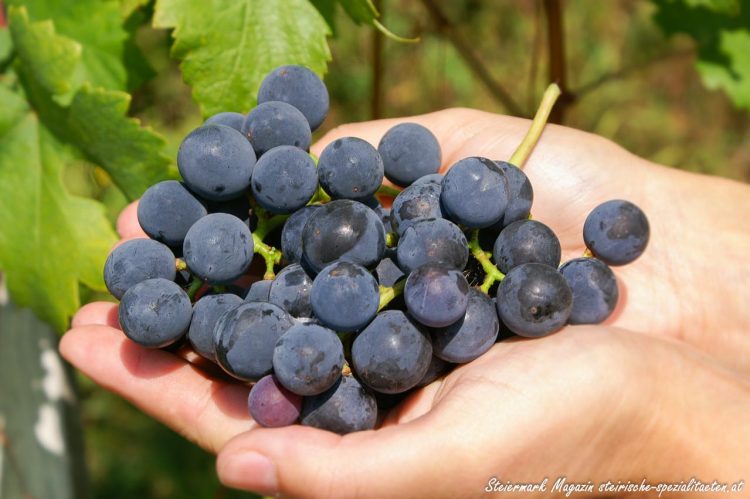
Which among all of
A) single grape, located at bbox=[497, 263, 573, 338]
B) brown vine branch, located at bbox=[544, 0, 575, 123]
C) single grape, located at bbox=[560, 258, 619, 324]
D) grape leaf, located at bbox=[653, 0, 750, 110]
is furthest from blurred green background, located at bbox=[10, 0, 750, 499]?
single grape, located at bbox=[497, 263, 573, 338]

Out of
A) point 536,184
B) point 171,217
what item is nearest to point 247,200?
point 171,217

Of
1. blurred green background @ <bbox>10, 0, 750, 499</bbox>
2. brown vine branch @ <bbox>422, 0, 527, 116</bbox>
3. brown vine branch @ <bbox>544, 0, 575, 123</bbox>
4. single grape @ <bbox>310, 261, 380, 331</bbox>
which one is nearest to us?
single grape @ <bbox>310, 261, 380, 331</bbox>

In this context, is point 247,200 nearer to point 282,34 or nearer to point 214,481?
point 282,34

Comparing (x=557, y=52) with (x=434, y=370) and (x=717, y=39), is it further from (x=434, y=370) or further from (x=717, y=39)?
(x=434, y=370)

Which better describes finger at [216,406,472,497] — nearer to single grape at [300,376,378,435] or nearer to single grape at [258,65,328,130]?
single grape at [300,376,378,435]

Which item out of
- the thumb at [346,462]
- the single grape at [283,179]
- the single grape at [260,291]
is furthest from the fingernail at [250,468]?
the single grape at [283,179]

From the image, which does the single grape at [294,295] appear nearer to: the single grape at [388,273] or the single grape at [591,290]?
the single grape at [388,273]
